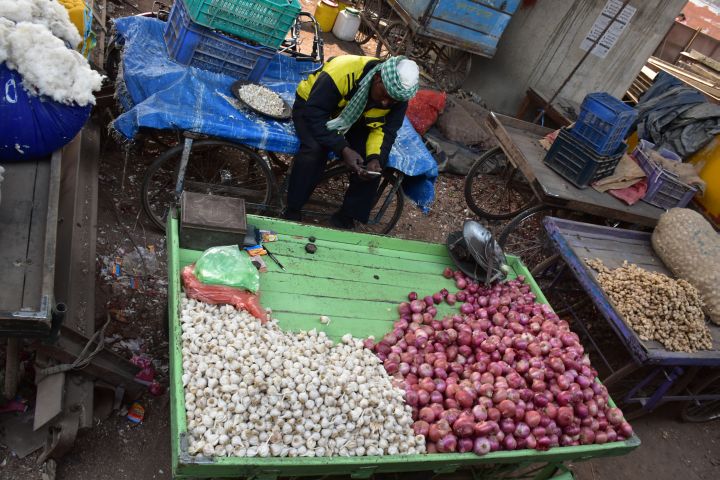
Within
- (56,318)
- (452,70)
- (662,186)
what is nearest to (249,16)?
(56,318)

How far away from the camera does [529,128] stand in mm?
6457

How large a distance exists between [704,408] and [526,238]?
2554 mm

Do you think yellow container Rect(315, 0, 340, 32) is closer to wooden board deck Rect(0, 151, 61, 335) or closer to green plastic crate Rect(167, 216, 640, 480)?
green plastic crate Rect(167, 216, 640, 480)

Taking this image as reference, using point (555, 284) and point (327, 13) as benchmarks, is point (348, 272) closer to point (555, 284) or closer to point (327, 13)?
point (555, 284)

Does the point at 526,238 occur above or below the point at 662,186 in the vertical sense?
below

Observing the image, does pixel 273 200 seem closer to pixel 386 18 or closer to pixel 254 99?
pixel 254 99

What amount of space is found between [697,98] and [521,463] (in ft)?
19.8

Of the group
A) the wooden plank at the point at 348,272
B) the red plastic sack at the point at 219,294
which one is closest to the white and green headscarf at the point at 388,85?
the wooden plank at the point at 348,272

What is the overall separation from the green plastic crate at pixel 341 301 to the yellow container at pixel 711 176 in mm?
3741

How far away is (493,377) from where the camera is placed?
3127 mm

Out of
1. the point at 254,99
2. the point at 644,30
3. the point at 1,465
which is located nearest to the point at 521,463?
the point at 1,465

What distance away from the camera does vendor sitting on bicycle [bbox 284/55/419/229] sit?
12.9ft

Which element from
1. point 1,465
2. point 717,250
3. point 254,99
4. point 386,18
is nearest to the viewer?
point 1,465

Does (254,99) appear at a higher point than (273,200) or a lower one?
higher
